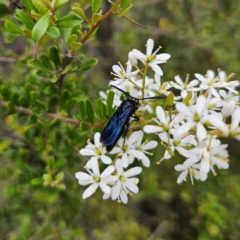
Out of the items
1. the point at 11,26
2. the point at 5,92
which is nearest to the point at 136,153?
the point at 11,26

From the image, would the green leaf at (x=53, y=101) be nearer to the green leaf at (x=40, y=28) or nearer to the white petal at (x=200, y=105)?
the green leaf at (x=40, y=28)

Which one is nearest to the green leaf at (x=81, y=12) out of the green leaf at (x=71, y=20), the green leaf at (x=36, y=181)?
the green leaf at (x=71, y=20)

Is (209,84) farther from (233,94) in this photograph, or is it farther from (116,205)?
(116,205)

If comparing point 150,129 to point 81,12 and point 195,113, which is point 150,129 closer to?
point 195,113

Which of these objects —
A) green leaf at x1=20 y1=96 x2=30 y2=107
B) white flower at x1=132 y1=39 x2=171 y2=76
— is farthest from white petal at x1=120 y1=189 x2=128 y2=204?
green leaf at x1=20 y1=96 x2=30 y2=107

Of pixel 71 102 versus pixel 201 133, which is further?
pixel 71 102

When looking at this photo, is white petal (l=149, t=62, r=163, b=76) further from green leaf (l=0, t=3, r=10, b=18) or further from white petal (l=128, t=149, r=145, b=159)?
green leaf (l=0, t=3, r=10, b=18)

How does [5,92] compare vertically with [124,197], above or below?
above

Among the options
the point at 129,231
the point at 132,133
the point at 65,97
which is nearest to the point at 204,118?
the point at 132,133
